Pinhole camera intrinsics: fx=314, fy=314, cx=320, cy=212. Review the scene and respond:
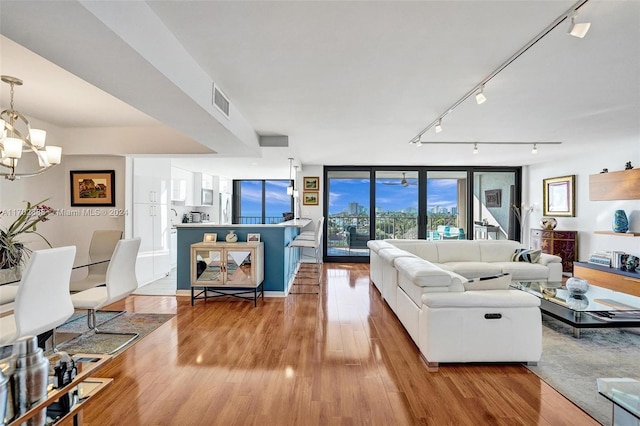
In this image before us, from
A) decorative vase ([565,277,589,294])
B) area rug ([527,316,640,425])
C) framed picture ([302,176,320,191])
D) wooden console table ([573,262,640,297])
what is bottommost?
area rug ([527,316,640,425])

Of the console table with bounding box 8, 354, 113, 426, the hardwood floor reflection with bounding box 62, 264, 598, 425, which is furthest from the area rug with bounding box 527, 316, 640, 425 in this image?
the console table with bounding box 8, 354, 113, 426

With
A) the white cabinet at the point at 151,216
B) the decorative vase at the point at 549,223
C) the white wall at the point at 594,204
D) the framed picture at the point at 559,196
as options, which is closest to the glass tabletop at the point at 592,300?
the white wall at the point at 594,204

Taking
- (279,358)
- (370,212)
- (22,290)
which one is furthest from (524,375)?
(370,212)

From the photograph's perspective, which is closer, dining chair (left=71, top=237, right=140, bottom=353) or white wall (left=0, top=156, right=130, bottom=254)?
dining chair (left=71, top=237, right=140, bottom=353)

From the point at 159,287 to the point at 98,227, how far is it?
1.32 m

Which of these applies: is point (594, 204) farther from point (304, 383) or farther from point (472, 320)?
point (304, 383)

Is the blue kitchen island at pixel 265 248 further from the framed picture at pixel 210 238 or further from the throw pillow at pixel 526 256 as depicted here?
the throw pillow at pixel 526 256

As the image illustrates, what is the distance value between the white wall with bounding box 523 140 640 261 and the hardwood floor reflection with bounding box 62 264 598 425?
452cm

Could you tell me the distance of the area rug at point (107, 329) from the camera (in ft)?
9.69

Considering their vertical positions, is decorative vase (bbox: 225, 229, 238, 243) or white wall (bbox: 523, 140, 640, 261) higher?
white wall (bbox: 523, 140, 640, 261)

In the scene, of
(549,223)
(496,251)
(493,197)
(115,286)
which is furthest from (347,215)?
(115,286)

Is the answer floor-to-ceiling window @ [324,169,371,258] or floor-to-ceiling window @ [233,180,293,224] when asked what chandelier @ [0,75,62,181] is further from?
floor-to-ceiling window @ [233,180,293,224]

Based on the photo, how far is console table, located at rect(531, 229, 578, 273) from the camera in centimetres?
611

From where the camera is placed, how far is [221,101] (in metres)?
A: 2.98
